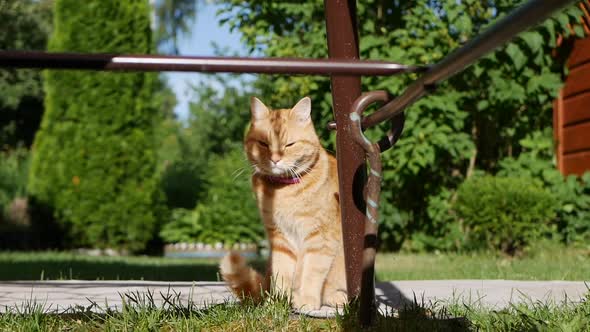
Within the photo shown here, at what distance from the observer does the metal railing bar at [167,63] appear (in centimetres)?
143

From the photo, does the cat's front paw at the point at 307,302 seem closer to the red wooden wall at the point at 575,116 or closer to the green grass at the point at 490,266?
the green grass at the point at 490,266

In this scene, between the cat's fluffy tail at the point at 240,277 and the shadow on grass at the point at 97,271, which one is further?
the shadow on grass at the point at 97,271

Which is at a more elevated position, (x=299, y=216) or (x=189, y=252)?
(x=299, y=216)

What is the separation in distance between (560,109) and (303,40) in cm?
279

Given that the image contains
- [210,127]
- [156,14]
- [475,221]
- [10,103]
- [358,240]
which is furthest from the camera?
[156,14]

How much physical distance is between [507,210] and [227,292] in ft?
12.4

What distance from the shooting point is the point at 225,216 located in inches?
339

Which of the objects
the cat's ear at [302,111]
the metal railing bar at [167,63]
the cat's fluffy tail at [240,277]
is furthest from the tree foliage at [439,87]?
the metal railing bar at [167,63]

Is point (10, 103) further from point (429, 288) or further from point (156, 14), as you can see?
point (429, 288)

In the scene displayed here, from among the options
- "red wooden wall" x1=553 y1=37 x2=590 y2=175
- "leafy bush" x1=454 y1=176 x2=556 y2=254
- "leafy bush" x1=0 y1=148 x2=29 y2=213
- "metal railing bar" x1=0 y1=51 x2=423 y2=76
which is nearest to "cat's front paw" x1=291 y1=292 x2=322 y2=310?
"metal railing bar" x1=0 y1=51 x2=423 y2=76

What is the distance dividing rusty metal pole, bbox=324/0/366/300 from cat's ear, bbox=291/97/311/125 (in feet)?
1.41

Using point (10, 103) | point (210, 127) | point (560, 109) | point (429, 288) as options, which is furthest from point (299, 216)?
point (10, 103)

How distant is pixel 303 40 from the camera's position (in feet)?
20.9

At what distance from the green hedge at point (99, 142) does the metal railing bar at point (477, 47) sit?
6748 millimetres
